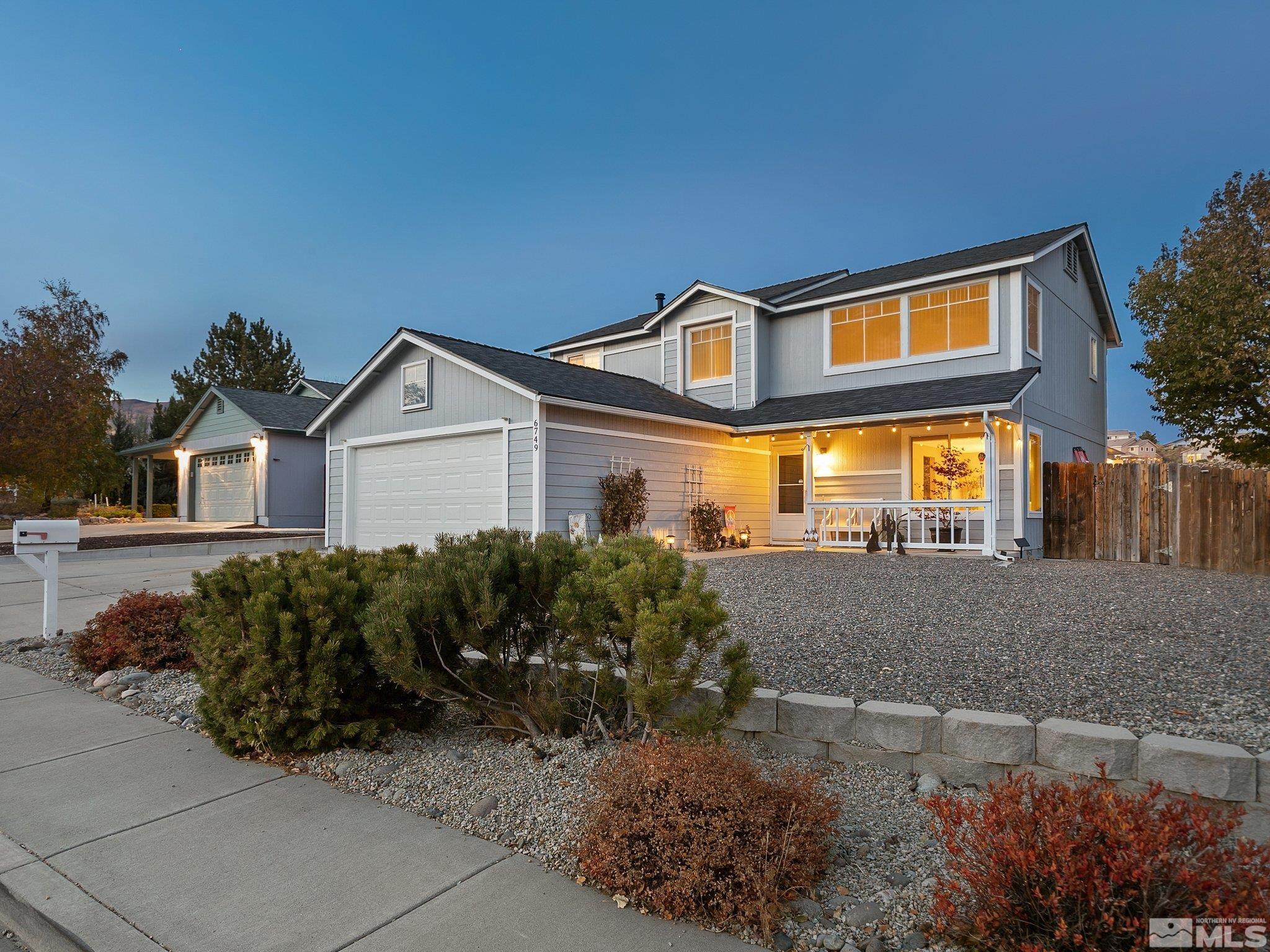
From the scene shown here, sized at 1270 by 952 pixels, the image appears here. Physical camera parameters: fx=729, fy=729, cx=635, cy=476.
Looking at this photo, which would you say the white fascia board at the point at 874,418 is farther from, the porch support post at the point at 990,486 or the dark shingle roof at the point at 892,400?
the porch support post at the point at 990,486

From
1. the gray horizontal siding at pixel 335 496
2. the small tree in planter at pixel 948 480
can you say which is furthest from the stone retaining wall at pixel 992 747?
the gray horizontal siding at pixel 335 496

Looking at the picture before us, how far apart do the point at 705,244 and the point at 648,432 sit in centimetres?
5072

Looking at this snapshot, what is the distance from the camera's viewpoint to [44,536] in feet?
22.2

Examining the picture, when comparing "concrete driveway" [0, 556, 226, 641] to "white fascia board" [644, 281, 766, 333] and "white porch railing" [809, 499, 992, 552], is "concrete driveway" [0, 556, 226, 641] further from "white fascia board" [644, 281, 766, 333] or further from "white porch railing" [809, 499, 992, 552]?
"white porch railing" [809, 499, 992, 552]

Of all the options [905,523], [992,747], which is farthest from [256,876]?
[905,523]

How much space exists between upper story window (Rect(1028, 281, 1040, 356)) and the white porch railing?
3.08m

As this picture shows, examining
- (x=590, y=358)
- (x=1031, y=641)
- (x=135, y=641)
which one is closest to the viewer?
(x=1031, y=641)

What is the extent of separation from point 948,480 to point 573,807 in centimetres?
1303

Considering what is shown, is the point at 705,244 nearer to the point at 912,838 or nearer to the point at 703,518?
the point at 703,518

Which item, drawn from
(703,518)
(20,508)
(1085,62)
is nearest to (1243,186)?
(1085,62)

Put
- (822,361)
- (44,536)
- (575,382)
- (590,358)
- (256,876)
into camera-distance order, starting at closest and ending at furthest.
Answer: (256,876)
(44,536)
(575,382)
(822,361)
(590,358)

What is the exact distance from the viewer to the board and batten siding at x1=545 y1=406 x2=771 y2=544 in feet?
40.4

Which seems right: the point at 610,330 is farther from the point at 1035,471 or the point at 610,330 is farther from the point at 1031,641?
the point at 1031,641

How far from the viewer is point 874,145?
2653 cm
